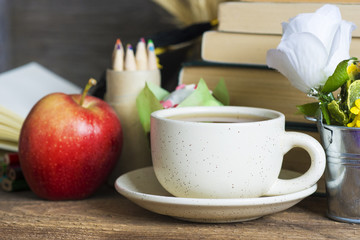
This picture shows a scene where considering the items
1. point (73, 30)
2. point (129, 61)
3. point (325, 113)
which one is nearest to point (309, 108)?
point (325, 113)

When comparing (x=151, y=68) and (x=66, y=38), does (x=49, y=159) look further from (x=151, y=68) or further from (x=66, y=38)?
(x=66, y=38)

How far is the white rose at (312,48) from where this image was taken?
1.60 feet

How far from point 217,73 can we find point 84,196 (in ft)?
0.72

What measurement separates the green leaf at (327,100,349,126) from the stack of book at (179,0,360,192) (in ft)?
0.31

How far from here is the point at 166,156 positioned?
0.50 metres

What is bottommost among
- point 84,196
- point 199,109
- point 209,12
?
point 84,196

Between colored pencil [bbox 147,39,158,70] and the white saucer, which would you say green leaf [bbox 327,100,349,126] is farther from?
colored pencil [bbox 147,39,158,70]

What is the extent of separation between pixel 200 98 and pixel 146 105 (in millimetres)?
65

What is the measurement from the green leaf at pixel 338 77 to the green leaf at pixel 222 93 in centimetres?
17

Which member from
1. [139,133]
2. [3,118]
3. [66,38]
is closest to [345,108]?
[139,133]

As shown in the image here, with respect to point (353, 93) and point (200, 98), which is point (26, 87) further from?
point (353, 93)

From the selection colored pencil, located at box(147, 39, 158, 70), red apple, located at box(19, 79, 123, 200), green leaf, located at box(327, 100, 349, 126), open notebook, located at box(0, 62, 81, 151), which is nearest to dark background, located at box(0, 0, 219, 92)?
open notebook, located at box(0, 62, 81, 151)

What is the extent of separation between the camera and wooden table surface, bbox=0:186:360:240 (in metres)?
0.48

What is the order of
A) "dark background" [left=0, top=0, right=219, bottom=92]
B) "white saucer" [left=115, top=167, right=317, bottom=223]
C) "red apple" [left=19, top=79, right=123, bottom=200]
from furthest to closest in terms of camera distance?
"dark background" [left=0, top=0, right=219, bottom=92] → "red apple" [left=19, top=79, right=123, bottom=200] → "white saucer" [left=115, top=167, right=317, bottom=223]
